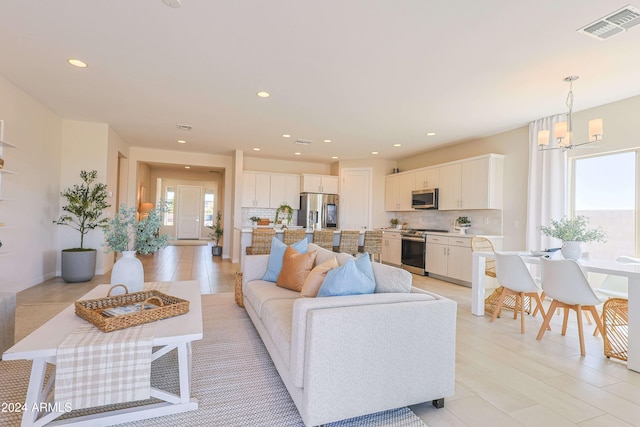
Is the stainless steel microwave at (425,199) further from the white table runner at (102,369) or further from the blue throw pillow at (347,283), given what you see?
the white table runner at (102,369)

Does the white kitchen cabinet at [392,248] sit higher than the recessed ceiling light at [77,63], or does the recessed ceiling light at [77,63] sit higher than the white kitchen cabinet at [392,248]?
the recessed ceiling light at [77,63]

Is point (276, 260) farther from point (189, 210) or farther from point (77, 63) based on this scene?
point (189, 210)

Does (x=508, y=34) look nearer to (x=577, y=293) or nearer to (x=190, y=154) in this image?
(x=577, y=293)

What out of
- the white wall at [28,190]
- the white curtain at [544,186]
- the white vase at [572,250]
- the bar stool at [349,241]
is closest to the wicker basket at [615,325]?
the white vase at [572,250]

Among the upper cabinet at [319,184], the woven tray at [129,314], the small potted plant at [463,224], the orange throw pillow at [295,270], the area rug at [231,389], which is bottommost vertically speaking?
the area rug at [231,389]

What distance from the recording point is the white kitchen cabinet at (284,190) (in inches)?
309

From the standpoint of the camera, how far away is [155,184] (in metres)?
11.2

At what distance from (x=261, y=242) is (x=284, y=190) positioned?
3.22m

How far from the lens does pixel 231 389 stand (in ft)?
6.65

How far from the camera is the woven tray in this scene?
1.73 m

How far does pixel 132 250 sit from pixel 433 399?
90.8 inches

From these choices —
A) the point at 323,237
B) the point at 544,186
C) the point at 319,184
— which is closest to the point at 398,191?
the point at 319,184

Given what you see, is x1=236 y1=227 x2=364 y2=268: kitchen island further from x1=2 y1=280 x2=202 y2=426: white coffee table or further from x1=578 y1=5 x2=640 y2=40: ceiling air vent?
x1=578 y1=5 x2=640 y2=40: ceiling air vent

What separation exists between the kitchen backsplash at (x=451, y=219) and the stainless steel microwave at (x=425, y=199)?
0.38 metres
